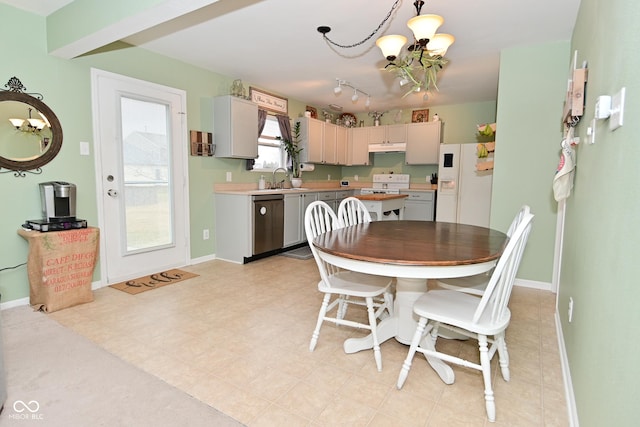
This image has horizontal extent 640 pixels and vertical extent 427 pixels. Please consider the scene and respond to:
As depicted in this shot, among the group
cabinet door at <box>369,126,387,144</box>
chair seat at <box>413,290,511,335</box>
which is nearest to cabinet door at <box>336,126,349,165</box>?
cabinet door at <box>369,126,387,144</box>

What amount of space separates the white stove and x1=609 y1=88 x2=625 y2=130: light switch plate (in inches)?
193

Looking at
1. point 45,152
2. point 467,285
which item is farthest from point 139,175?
point 467,285

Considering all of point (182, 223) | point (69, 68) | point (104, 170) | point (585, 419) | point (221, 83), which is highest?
point (221, 83)

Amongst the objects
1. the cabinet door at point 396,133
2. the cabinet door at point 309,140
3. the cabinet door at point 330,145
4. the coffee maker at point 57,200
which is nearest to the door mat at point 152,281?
the coffee maker at point 57,200

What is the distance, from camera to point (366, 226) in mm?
2648

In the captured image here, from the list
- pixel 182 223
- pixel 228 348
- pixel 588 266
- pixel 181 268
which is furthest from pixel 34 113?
pixel 588 266

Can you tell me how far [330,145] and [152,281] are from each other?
3817 millimetres

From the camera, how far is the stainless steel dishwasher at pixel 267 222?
425 centimetres

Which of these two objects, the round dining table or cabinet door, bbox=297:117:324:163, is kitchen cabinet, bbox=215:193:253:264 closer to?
cabinet door, bbox=297:117:324:163

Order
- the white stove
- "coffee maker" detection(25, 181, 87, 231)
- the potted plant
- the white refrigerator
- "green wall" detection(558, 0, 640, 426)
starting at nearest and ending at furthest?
"green wall" detection(558, 0, 640, 426) < "coffee maker" detection(25, 181, 87, 231) < the white refrigerator < the potted plant < the white stove

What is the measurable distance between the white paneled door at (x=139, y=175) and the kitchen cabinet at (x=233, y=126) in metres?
0.44

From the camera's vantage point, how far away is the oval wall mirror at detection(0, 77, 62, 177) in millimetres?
2672

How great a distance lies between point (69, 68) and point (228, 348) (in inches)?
112

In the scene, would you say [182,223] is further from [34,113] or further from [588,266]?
[588,266]
